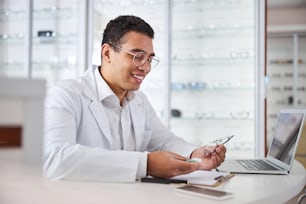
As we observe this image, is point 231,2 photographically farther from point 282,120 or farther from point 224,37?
point 282,120

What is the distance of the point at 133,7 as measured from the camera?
3.24 m

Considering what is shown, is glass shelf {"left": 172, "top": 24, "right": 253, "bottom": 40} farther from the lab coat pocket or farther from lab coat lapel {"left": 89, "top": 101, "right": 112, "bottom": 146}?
lab coat lapel {"left": 89, "top": 101, "right": 112, "bottom": 146}

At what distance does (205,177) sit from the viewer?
37.0 inches

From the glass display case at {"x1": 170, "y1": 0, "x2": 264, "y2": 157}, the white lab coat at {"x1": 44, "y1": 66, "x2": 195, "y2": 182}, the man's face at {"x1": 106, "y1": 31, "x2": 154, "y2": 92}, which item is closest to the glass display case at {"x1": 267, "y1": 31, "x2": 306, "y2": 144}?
the glass display case at {"x1": 170, "y1": 0, "x2": 264, "y2": 157}

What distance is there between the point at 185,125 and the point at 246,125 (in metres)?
0.56

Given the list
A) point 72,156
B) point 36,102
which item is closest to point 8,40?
point 72,156

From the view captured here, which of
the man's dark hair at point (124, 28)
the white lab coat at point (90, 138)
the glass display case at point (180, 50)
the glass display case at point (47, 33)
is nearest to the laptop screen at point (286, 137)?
the white lab coat at point (90, 138)

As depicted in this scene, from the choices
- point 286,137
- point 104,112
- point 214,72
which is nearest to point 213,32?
point 214,72

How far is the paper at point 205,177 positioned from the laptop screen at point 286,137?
273mm

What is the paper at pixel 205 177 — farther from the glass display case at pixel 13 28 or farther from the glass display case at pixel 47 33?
the glass display case at pixel 13 28

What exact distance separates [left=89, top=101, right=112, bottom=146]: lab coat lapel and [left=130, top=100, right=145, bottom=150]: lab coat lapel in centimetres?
16

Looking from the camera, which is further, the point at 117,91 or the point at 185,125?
the point at 185,125

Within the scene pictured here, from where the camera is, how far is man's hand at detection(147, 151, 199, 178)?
896 millimetres

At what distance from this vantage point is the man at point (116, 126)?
2.96ft
